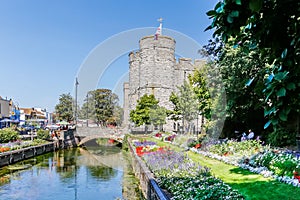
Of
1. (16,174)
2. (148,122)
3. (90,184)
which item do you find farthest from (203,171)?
(148,122)

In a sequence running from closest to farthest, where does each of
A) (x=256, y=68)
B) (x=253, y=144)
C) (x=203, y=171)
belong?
(x=203, y=171) < (x=253, y=144) < (x=256, y=68)

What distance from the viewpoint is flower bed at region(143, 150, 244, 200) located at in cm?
491

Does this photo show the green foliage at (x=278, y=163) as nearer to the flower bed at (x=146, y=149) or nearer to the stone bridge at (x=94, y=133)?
the flower bed at (x=146, y=149)

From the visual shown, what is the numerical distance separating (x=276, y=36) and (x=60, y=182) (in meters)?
Answer: 13.6

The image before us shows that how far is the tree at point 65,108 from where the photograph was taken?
2202 inches

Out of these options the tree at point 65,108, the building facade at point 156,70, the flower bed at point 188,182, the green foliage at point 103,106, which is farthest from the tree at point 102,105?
the flower bed at point 188,182

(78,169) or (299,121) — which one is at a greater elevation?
(299,121)

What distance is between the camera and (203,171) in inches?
269

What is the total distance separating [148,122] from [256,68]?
68.7 feet

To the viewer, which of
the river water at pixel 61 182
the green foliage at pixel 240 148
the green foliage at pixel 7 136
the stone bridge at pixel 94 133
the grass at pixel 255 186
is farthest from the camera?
the stone bridge at pixel 94 133

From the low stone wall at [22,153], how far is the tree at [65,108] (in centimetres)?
2833

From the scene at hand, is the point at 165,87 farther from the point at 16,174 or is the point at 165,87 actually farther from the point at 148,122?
the point at 16,174

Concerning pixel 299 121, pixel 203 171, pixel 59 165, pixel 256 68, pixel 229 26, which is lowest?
pixel 59 165

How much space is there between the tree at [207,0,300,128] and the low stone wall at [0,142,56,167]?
59.4ft
